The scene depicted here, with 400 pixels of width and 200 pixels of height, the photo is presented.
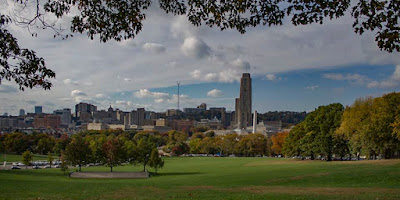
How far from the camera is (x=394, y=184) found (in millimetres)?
24969

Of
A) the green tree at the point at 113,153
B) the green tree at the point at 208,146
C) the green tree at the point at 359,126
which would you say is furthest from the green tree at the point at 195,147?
the green tree at the point at 359,126

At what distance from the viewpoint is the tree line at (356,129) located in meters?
46.9

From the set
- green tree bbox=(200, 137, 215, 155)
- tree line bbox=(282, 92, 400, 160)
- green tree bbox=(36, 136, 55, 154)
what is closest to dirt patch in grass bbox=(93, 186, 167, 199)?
tree line bbox=(282, 92, 400, 160)

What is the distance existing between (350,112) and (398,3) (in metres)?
45.6

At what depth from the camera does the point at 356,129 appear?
5100 cm

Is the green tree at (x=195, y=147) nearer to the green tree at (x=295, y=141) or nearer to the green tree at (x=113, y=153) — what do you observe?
the green tree at (x=295, y=141)

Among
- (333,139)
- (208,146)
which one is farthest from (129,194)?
(208,146)

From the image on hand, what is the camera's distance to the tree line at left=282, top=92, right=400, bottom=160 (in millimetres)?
46875

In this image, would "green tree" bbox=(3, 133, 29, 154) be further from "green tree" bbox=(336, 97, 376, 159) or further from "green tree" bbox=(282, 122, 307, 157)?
"green tree" bbox=(336, 97, 376, 159)

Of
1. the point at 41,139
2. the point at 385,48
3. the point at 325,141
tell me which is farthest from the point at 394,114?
the point at 41,139

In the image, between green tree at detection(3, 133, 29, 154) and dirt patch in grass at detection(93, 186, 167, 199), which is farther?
green tree at detection(3, 133, 29, 154)

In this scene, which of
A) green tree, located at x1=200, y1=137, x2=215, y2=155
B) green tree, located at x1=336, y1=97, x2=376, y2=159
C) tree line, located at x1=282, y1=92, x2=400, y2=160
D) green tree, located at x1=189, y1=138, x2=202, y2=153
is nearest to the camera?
tree line, located at x1=282, y1=92, x2=400, y2=160

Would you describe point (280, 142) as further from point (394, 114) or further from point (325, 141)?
point (394, 114)

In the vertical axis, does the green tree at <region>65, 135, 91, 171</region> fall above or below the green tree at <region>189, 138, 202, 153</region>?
above
